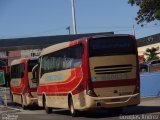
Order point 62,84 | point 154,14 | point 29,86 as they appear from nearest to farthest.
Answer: point 62,84 → point 29,86 → point 154,14

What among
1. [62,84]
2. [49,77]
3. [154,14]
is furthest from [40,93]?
[154,14]

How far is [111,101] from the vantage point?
20.0 meters

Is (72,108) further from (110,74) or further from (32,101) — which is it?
(32,101)

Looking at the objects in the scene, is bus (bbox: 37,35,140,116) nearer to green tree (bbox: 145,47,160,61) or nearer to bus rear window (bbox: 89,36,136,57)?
bus rear window (bbox: 89,36,136,57)

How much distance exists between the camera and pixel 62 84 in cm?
2300

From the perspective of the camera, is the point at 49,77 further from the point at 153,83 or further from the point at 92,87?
the point at 153,83

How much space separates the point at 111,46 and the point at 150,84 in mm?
13433

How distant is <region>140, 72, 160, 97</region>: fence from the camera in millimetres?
32688

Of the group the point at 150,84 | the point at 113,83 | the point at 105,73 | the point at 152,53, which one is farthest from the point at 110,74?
the point at 152,53

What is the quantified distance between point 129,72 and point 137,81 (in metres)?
0.48

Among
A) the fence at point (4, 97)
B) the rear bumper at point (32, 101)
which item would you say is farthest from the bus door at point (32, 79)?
the fence at point (4, 97)

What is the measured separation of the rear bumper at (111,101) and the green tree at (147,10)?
737 inches

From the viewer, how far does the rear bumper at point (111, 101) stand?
19.8 m

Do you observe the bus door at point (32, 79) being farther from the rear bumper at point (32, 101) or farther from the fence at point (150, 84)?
the fence at point (150, 84)
